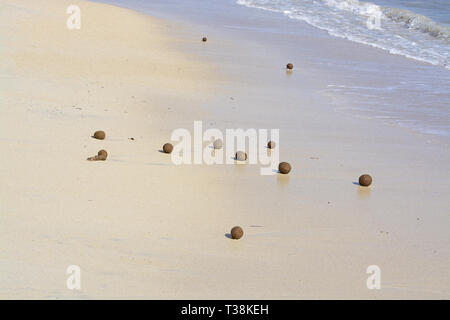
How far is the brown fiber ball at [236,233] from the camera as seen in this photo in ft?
20.7

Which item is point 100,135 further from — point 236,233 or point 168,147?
point 236,233

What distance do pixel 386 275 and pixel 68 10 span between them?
1670 cm

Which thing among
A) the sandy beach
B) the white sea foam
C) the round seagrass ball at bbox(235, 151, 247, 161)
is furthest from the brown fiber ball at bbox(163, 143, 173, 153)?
the white sea foam

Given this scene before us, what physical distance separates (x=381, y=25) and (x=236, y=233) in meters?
19.8

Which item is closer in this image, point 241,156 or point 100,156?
point 100,156

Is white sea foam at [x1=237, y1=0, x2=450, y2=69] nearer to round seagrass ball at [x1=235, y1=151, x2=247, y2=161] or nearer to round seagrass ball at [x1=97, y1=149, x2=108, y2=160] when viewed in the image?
round seagrass ball at [x1=235, y1=151, x2=247, y2=161]

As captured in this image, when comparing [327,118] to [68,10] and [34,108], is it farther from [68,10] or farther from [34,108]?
[68,10]

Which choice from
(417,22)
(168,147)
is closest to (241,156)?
Answer: (168,147)

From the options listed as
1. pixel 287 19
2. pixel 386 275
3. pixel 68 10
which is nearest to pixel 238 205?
pixel 386 275

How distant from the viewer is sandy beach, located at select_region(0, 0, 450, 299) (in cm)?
559

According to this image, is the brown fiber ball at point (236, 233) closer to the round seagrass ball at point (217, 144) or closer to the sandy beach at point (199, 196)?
the sandy beach at point (199, 196)

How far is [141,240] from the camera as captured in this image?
6.14 meters

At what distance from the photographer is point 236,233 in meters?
6.32

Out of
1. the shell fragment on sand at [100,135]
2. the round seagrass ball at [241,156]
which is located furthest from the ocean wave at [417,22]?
the shell fragment on sand at [100,135]
